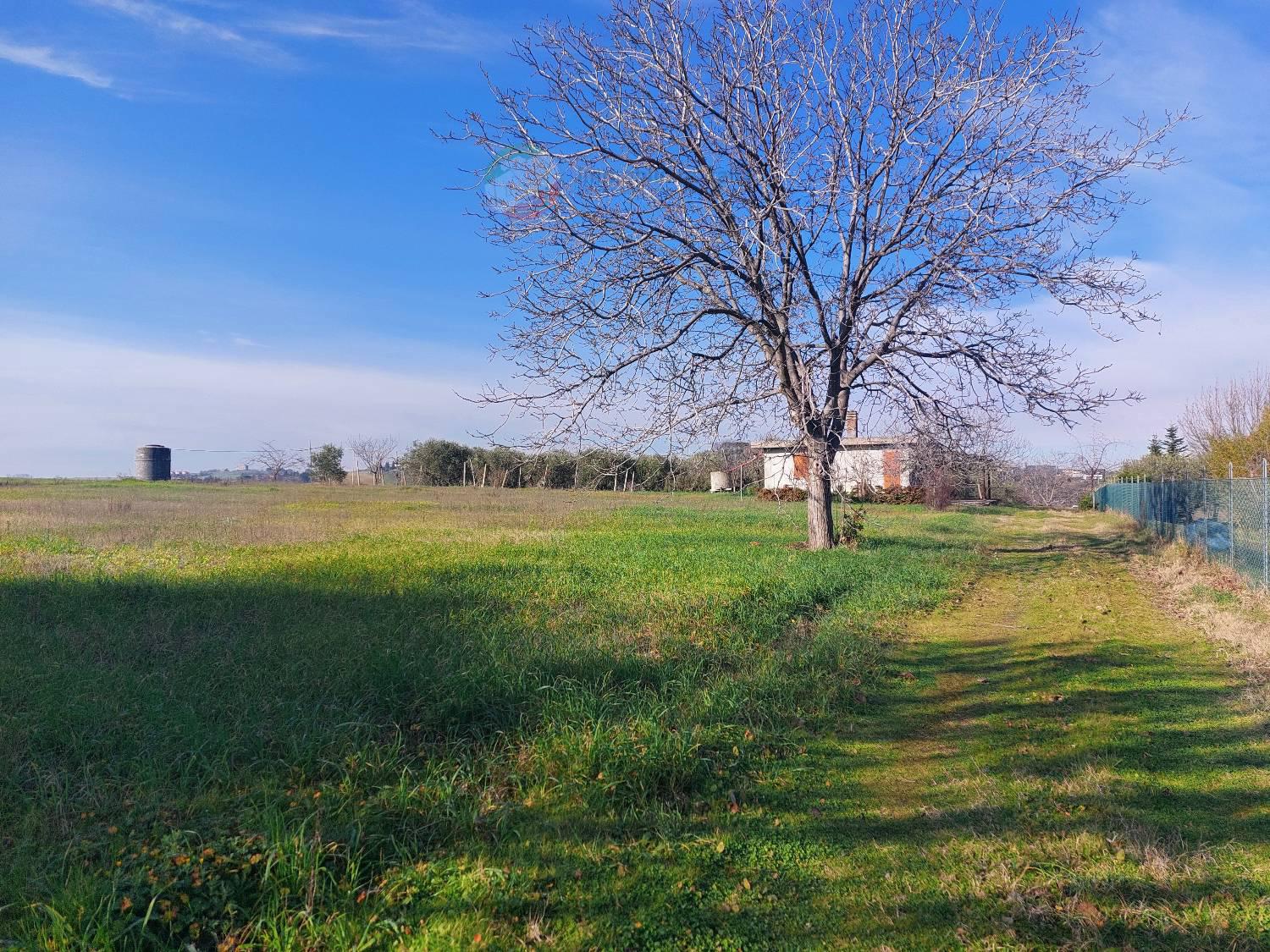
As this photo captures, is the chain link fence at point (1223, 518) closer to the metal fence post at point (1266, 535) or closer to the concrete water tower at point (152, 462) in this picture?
the metal fence post at point (1266, 535)

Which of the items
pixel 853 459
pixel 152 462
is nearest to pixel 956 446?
pixel 853 459

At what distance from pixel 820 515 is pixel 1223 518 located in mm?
7115

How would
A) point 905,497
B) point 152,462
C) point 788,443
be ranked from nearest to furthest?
point 788,443, point 905,497, point 152,462

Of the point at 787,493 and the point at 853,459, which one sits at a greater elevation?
the point at 853,459

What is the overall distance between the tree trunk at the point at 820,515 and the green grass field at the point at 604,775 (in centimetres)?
524

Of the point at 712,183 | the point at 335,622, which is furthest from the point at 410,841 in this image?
the point at 712,183

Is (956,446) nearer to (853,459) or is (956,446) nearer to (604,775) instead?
(853,459)

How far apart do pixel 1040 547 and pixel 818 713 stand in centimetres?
1641

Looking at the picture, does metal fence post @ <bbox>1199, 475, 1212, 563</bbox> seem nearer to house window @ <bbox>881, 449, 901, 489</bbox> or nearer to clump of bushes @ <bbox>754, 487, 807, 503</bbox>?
house window @ <bbox>881, 449, 901, 489</bbox>

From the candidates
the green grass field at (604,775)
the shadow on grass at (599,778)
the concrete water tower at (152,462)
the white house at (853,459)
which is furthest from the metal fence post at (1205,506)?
the concrete water tower at (152,462)

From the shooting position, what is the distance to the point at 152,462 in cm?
6341

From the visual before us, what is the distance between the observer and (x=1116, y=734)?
5.06 m

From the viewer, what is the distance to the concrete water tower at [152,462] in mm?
63406

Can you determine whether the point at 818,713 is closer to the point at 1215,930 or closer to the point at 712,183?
the point at 1215,930
